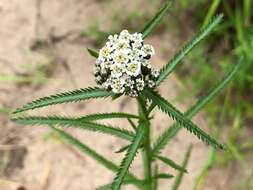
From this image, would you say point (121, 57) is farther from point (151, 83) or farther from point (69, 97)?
point (69, 97)

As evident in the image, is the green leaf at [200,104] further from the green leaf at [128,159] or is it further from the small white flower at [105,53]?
the small white flower at [105,53]

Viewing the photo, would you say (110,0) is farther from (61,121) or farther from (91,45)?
(61,121)

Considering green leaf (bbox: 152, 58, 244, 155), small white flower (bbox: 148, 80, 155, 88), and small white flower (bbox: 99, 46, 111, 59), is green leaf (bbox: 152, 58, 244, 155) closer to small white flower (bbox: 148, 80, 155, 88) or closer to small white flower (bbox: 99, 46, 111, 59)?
small white flower (bbox: 148, 80, 155, 88)

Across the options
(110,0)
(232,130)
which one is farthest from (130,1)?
(232,130)

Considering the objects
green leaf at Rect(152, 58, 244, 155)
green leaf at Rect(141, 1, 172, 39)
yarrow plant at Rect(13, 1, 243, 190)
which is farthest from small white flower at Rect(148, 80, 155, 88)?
green leaf at Rect(152, 58, 244, 155)

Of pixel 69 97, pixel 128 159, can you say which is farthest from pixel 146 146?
pixel 69 97

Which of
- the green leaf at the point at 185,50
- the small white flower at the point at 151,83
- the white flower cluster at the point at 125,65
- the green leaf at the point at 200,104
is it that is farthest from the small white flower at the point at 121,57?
the green leaf at the point at 200,104
